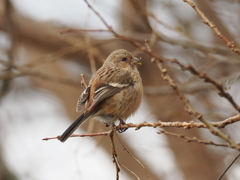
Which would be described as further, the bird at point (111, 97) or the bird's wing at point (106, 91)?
the bird at point (111, 97)

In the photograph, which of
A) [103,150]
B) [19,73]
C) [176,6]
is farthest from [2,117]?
[176,6]

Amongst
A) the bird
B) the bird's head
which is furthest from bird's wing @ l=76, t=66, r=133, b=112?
the bird's head

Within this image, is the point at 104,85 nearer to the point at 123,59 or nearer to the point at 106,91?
the point at 106,91

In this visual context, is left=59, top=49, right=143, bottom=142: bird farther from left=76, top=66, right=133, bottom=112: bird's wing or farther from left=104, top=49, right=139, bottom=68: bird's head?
left=104, top=49, right=139, bottom=68: bird's head

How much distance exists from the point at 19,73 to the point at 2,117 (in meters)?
1.61

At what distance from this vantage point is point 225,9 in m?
7.61

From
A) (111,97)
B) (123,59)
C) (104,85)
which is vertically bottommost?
(111,97)

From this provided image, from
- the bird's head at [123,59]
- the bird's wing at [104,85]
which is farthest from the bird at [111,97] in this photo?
the bird's head at [123,59]

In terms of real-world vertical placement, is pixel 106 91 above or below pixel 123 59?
below

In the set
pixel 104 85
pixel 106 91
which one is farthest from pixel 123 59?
pixel 106 91

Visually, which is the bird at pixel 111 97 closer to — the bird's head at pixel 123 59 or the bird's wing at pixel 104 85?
the bird's wing at pixel 104 85

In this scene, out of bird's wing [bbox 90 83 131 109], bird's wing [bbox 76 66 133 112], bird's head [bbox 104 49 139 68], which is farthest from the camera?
bird's head [bbox 104 49 139 68]

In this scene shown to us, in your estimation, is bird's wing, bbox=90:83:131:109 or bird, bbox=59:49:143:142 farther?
bird, bbox=59:49:143:142

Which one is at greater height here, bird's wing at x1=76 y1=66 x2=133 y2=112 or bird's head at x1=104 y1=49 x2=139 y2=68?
bird's head at x1=104 y1=49 x2=139 y2=68
